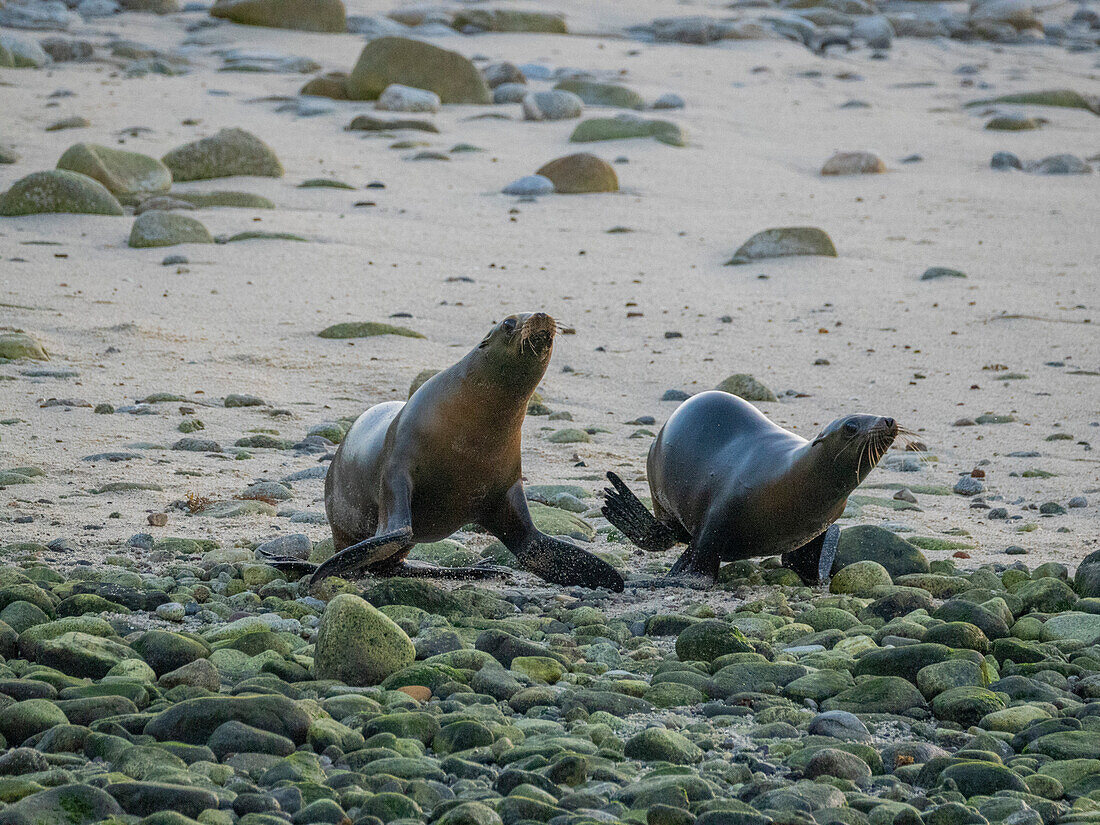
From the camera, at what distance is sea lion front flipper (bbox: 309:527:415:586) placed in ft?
13.1

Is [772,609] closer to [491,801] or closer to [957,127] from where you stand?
[491,801]

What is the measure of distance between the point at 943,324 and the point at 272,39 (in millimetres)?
13904

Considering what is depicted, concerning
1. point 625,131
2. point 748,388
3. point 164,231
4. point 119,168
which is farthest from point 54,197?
point 625,131

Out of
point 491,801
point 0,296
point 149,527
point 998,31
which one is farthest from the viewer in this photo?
point 998,31

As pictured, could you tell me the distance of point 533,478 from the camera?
6.00 meters

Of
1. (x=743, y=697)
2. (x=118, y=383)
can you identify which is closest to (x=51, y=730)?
(x=743, y=697)

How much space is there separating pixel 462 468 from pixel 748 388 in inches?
131

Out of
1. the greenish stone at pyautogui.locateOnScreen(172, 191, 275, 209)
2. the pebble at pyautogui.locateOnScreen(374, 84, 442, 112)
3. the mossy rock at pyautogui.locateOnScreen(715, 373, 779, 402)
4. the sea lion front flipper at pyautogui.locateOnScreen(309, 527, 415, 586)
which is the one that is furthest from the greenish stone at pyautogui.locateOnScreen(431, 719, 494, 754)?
the pebble at pyautogui.locateOnScreen(374, 84, 442, 112)

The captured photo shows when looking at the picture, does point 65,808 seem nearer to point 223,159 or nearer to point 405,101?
point 223,159

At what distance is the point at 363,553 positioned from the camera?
13.1 ft

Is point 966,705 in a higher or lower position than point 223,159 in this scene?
lower

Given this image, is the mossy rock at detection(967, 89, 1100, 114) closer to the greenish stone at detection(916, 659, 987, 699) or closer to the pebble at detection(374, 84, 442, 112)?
the pebble at detection(374, 84, 442, 112)

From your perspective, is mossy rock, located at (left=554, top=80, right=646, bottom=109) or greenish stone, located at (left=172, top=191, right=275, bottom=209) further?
mossy rock, located at (left=554, top=80, right=646, bottom=109)

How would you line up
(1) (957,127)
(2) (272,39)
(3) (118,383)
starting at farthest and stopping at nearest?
(2) (272,39)
(1) (957,127)
(3) (118,383)
